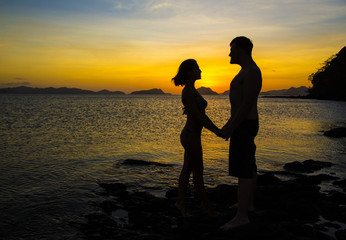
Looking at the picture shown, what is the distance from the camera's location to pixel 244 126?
4.28 m

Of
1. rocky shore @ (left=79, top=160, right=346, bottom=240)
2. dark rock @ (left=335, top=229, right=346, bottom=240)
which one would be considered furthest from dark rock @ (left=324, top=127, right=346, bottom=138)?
dark rock @ (left=335, top=229, right=346, bottom=240)

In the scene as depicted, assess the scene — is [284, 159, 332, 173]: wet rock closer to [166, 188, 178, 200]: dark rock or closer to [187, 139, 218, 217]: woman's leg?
[166, 188, 178, 200]: dark rock

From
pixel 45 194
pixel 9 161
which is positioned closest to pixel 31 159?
pixel 9 161

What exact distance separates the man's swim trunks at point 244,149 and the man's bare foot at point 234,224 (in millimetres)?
717

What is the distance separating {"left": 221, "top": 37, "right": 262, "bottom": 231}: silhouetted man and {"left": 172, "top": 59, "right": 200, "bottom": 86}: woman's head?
80 cm

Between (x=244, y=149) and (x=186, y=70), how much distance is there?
1694 mm

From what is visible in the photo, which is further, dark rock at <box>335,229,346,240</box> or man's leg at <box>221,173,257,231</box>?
dark rock at <box>335,229,346,240</box>

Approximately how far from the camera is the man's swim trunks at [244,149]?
168 inches

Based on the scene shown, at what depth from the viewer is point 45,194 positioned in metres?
7.71

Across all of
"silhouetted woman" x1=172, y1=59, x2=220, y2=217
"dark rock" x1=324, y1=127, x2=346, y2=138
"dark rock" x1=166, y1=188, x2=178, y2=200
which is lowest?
"dark rock" x1=166, y1=188, x2=178, y2=200

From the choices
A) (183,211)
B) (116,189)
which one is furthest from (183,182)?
(116,189)

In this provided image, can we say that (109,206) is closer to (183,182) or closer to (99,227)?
(99,227)

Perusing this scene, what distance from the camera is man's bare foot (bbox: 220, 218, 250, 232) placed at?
168 inches

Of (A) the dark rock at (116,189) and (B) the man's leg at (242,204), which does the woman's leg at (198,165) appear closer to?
(B) the man's leg at (242,204)
